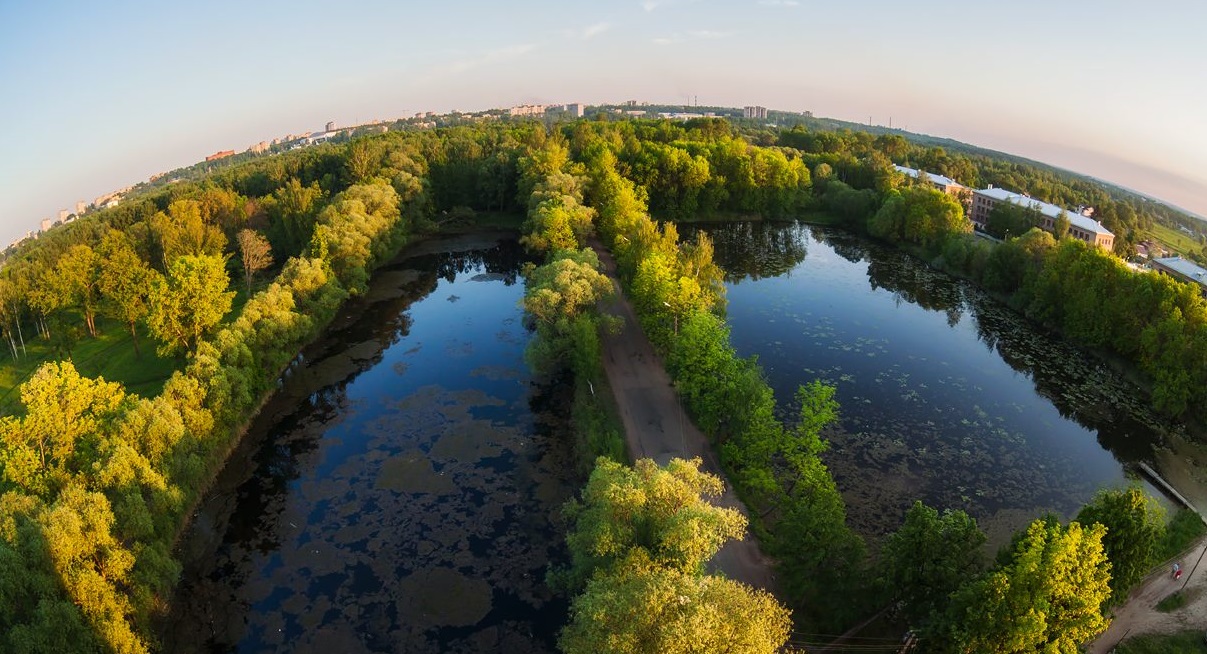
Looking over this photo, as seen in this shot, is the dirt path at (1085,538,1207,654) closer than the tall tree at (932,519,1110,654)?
No

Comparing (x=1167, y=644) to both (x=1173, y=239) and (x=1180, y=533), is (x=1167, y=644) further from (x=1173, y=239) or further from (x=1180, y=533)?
(x=1173, y=239)

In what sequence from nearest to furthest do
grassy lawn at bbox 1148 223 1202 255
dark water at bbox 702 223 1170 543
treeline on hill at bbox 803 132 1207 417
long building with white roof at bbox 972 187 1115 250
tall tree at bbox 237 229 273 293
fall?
1. dark water at bbox 702 223 1170 543
2. treeline on hill at bbox 803 132 1207 417
3. tall tree at bbox 237 229 273 293
4. long building with white roof at bbox 972 187 1115 250
5. grassy lawn at bbox 1148 223 1202 255

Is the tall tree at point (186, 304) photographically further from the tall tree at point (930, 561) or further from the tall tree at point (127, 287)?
the tall tree at point (930, 561)

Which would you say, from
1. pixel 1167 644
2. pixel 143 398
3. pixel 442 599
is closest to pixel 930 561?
pixel 1167 644

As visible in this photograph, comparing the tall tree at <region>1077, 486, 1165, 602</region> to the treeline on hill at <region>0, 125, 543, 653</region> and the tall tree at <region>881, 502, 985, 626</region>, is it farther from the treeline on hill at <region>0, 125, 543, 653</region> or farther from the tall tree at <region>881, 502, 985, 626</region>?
the treeline on hill at <region>0, 125, 543, 653</region>

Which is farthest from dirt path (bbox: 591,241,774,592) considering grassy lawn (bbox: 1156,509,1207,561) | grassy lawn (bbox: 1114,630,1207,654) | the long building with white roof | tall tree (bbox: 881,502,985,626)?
the long building with white roof

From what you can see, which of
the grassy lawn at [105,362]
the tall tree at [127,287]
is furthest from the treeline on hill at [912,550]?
the tall tree at [127,287]

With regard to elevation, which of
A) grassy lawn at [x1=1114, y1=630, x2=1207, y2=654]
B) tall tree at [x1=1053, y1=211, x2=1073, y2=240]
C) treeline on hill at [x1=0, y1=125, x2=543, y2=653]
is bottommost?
grassy lawn at [x1=1114, y1=630, x2=1207, y2=654]
